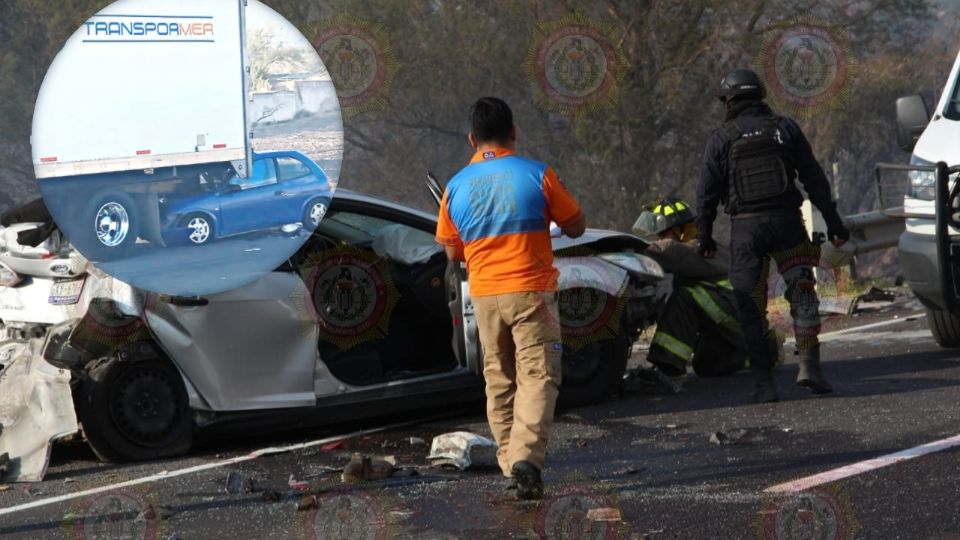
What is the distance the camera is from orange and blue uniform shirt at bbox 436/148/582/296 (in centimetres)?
638

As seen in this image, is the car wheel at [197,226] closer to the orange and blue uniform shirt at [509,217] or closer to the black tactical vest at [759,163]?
the orange and blue uniform shirt at [509,217]

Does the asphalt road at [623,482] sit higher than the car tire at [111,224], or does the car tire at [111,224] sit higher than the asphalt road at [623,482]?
the car tire at [111,224]

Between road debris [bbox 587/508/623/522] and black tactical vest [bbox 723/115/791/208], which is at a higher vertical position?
black tactical vest [bbox 723/115/791/208]

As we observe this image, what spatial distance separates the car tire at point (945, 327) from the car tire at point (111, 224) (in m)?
5.47

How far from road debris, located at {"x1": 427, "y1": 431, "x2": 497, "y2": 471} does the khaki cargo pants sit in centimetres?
42

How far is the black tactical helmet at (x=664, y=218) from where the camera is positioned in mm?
9625

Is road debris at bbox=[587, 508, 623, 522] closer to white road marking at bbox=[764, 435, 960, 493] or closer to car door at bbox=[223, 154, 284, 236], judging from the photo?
white road marking at bbox=[764, 435, 960, 493]

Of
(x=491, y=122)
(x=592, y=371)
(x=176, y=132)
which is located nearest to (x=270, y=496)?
(x=176, y=132)

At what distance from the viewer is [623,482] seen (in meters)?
6.60

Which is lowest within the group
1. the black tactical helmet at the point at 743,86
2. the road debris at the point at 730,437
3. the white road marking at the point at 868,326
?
the white road marking at the point at 868,326

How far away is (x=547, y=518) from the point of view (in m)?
5.84

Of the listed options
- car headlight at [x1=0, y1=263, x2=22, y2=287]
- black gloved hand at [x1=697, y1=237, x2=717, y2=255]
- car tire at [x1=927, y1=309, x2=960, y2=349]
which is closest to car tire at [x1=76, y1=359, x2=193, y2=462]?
car headlight at [x1=0, y1=263, x2=22, y2=287]

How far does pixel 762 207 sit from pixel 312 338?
263 centimetres

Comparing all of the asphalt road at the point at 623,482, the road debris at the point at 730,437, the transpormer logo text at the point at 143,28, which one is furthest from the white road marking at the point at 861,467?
the transpormer logo text at the point at 143,28
